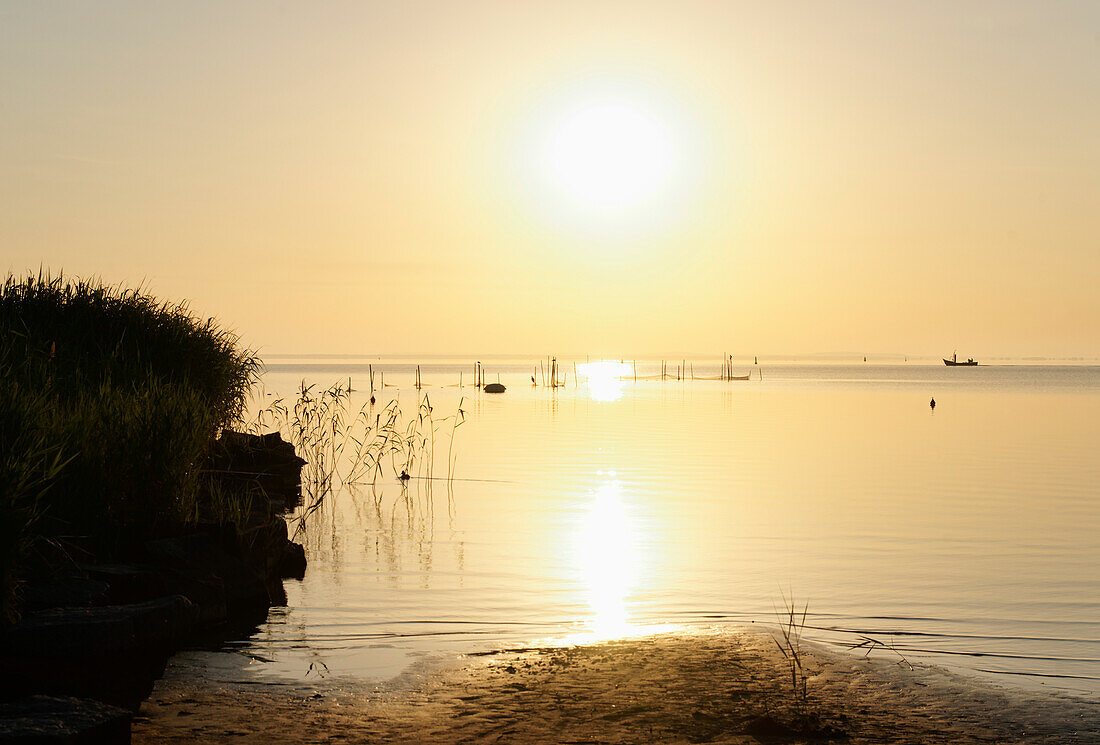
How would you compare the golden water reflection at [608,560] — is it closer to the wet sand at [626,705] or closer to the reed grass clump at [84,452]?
the wet sand at [626,705]

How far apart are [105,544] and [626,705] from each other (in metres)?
8.01

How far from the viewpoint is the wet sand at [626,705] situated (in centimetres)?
798

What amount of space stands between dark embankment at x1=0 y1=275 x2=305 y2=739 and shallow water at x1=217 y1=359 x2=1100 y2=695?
0.88 meters

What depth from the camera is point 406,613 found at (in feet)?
44.4

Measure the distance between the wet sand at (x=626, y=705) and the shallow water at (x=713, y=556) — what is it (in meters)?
1.04

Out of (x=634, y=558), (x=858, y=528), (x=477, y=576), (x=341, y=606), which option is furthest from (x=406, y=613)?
(x=858, y=528)

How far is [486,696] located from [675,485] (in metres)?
20.5

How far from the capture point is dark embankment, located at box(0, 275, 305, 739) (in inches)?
347

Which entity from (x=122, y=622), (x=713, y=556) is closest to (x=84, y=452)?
(x=122, y=622)

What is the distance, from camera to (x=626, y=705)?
8.73 m

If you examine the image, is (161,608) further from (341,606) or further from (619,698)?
(619,698)

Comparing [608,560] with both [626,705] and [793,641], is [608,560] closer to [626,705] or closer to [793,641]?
[793,641]

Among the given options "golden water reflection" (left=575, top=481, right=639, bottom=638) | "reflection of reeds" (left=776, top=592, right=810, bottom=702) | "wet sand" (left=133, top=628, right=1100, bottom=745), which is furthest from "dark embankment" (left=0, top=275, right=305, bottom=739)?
"reflection of reeds" (left=776, top=592, right=810, bottom=702)

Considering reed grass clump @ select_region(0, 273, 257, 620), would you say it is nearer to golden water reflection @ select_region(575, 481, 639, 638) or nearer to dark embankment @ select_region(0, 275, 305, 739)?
dark embankment @ select_region(0, 275, 305, 739)
